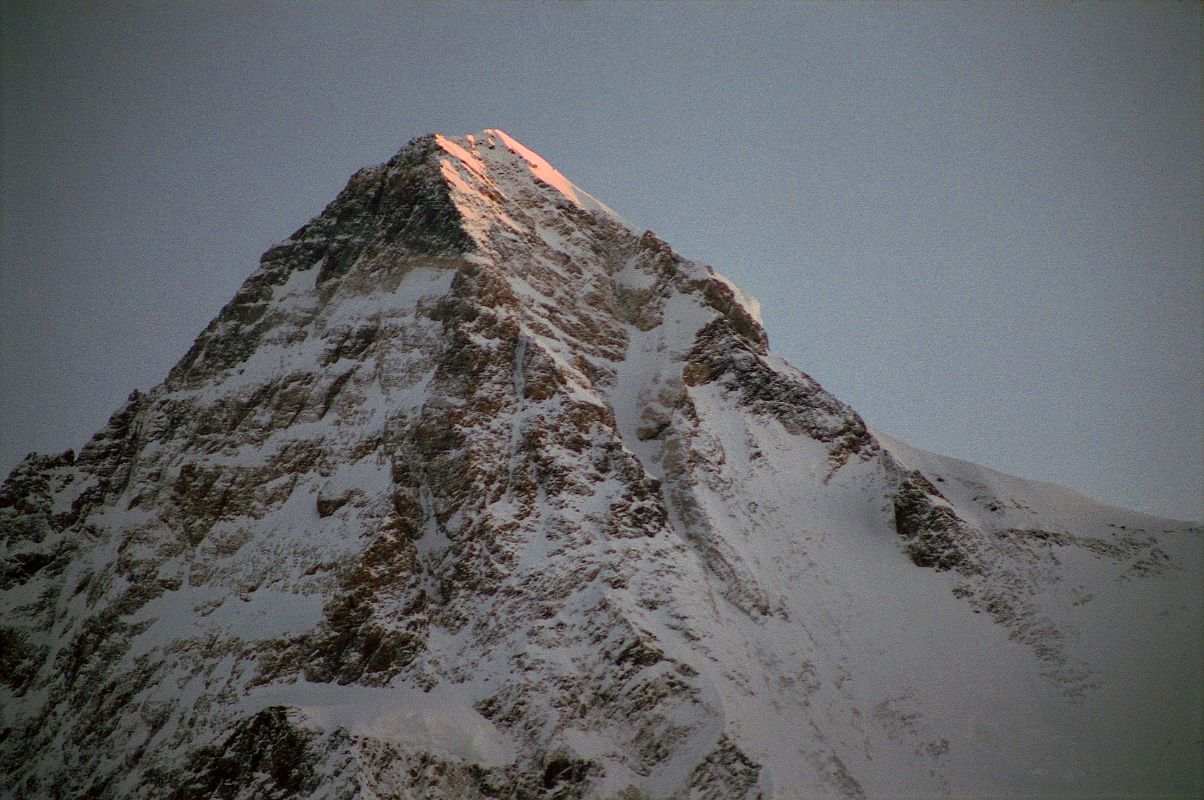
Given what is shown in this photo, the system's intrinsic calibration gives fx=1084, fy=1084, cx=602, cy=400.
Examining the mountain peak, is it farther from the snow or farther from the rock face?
the snow

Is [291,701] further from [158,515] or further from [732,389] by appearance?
[732,389]

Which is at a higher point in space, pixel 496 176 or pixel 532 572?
pixel 496 176

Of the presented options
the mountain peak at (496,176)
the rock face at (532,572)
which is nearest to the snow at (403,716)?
the rock face at (532,572)

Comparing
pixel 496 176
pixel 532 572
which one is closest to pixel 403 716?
pixel 532 572

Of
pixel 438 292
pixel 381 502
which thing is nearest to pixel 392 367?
pixel 438 292

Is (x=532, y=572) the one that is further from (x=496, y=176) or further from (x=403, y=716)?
(x=496, y=176)

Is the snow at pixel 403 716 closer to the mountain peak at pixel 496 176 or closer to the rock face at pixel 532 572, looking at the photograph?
the rock face at pixel 532 572

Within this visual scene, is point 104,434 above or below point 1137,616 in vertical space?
above

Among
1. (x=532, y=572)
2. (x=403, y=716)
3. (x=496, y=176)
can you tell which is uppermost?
(x=496, y=176)

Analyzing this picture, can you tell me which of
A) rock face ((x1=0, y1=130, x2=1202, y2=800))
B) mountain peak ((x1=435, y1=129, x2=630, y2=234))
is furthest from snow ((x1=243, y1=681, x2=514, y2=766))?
mountain peak ((x1=435, y1=129, x2=630, y2=234))
